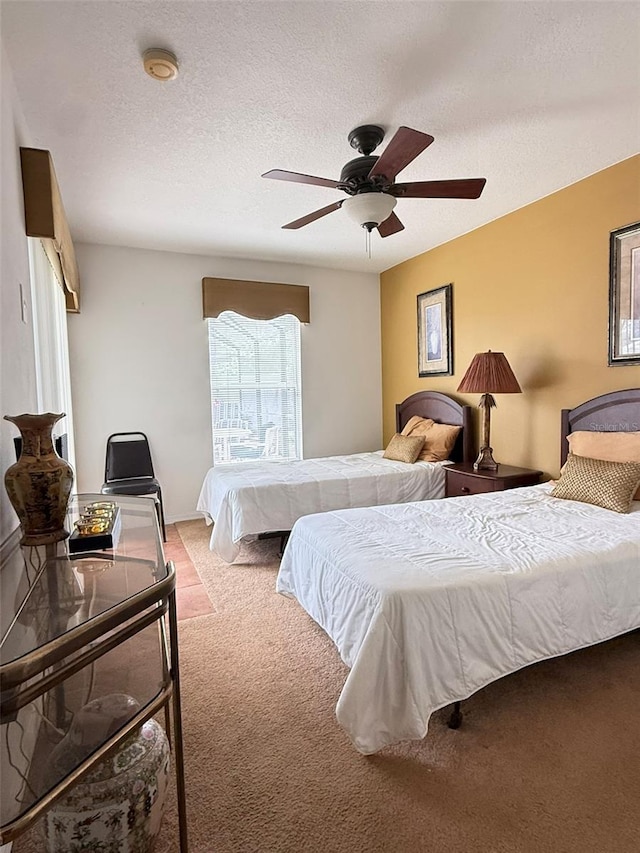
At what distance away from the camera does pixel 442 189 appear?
2381mm

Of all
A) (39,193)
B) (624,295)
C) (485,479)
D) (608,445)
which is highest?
(39,193)

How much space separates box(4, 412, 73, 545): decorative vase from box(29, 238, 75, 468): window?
107cm

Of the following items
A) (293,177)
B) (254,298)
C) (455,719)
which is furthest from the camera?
(254,298)

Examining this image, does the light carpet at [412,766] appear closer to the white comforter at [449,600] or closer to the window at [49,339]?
the white comforter at [449,600]

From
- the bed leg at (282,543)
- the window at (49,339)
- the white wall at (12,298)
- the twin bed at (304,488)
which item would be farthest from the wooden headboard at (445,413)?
the white wall at (12,298)

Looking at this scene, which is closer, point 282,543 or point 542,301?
point 542,301

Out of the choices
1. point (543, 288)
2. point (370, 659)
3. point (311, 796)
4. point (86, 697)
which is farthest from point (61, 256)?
point (543, 288)

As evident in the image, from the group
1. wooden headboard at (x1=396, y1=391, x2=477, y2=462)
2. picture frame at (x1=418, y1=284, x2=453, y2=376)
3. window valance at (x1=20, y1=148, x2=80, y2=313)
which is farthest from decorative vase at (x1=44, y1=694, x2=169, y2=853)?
picture frame at (x1=418, y1=284, x2=453, y2=376)

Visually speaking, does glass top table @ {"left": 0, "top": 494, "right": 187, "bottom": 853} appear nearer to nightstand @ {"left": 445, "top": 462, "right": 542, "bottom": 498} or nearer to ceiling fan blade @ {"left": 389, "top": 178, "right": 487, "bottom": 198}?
ceiling fan blade @ {"left": 389, "top": 178, "right": 487, "bottom": 198}

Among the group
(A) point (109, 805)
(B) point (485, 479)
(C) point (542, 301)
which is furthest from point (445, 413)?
(A) point (109, 805)

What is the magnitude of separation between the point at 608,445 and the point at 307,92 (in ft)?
8.38

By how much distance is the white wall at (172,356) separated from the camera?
14.1ft

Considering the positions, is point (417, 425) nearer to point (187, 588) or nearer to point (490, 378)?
point (490, 378)

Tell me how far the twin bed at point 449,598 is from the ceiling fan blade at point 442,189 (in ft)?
5.63
